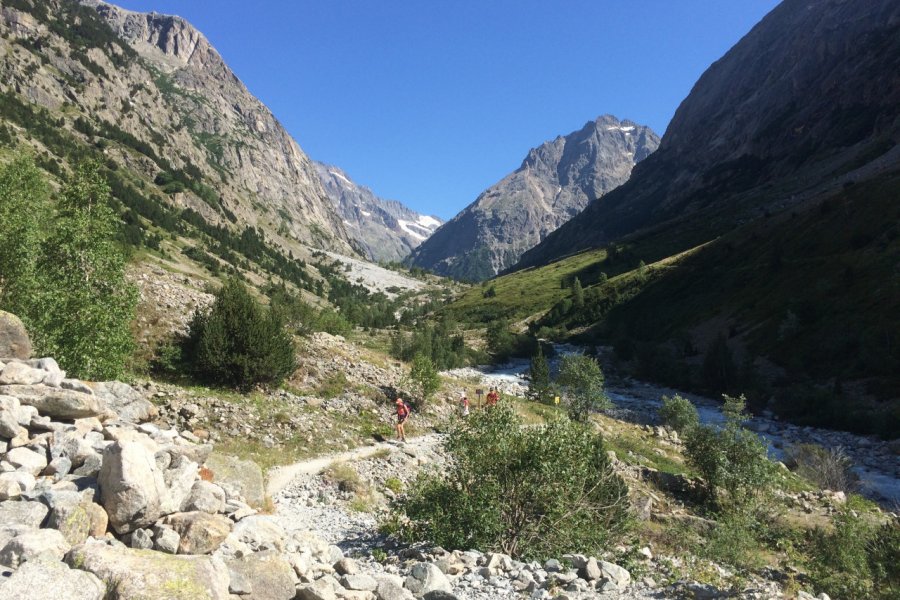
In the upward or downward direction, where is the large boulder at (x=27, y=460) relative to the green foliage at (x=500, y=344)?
downward

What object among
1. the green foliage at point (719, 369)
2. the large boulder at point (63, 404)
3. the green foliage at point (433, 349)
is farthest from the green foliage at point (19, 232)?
the green foliage at point (719, 369)

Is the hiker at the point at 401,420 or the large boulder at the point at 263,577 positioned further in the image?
the hiker at the point at 401,420

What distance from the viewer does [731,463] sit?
28203mm

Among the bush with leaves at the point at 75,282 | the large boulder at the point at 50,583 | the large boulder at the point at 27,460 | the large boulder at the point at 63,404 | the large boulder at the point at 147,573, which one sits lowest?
the large boulder at the point at 147,573

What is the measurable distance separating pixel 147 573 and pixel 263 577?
7.20ft

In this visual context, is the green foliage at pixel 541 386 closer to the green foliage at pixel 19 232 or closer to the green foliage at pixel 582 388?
the green foliage at pixel 582 388

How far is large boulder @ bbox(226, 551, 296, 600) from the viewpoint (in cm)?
829

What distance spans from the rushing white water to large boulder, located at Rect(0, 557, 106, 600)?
35.1 meters

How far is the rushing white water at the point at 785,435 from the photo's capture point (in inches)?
1459

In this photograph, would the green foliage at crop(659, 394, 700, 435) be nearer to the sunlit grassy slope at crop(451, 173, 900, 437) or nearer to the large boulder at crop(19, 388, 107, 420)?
the sunlit grassy slope at crop(451, 173, 900, 437)

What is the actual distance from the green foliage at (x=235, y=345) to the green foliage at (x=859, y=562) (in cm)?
2687

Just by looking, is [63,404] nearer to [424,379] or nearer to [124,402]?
[124,402]

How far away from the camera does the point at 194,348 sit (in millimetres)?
28672

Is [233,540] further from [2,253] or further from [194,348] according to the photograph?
[2,253]
